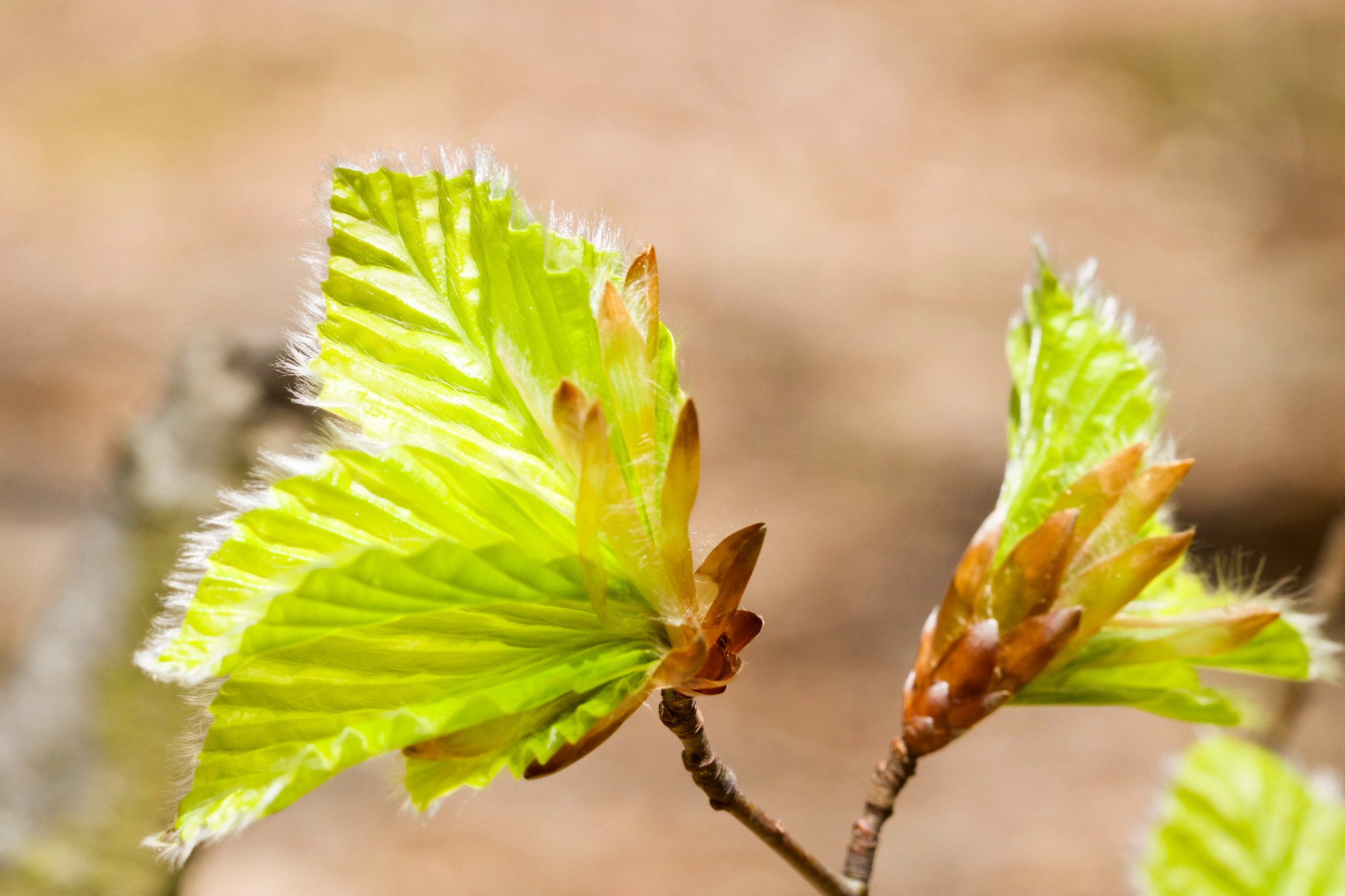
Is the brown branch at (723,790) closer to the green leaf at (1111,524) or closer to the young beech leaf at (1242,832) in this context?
the green leaf at (1111,524)

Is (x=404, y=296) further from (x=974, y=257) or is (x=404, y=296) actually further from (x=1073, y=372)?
(x=974, y=257)

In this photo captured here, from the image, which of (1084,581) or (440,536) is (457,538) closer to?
(440,536)

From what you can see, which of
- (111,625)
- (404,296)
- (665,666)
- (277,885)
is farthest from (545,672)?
(277,885)

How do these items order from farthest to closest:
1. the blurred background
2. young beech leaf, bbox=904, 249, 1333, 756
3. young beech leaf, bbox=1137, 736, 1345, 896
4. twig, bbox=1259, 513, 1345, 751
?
the blurred background → twig, bbox=1259, 513, 1345, 751 → young beech leaf, bbox=1137, 736, 1345, 896 → young beech leaf, bbox=904, 249, 1333, 756

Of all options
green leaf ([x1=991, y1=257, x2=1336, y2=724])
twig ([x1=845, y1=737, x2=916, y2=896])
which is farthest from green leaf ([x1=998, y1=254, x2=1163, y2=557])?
twig ([x1=845, y1=737, x2=916, y2=896])

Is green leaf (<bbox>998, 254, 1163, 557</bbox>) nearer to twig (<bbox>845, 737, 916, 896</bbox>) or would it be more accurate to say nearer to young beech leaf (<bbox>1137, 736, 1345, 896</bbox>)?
twig (<bbox>845, 737, 916, 896</bbox>)

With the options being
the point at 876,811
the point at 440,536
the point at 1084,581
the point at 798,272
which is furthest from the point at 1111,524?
the point at 798,272
